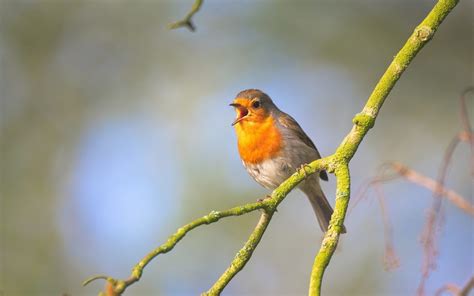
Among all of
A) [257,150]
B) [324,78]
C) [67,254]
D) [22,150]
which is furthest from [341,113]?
[257,150]

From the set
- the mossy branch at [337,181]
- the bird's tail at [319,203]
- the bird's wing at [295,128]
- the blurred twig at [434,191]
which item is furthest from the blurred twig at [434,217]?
the bird's tail at [319,203]

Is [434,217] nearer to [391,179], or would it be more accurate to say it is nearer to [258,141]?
[391,179]

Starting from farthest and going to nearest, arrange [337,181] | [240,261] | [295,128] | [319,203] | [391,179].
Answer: [319,203] → [295,128] → [391,179] → [337,181] → [240,261]

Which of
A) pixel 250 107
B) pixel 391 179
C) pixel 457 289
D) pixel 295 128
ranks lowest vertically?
pixel 457 289

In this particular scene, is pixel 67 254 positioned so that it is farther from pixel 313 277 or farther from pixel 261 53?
pixel 313 277

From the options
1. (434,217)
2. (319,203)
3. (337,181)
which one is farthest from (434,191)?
(319,203)

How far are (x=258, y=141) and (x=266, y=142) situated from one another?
0.06 meters

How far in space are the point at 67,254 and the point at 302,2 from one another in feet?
17.8

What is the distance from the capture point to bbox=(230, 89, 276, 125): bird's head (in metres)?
4.74

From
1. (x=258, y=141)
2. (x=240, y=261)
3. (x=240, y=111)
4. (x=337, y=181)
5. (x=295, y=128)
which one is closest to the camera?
(x=240, y=261)

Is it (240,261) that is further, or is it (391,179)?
(391,179)

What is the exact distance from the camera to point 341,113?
10750 millimetres

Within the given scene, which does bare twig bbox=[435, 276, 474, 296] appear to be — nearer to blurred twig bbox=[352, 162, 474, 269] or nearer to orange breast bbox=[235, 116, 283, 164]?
blurred twig bbox=[352, 162, 474, 269]

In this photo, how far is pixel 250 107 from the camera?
4770 mm
